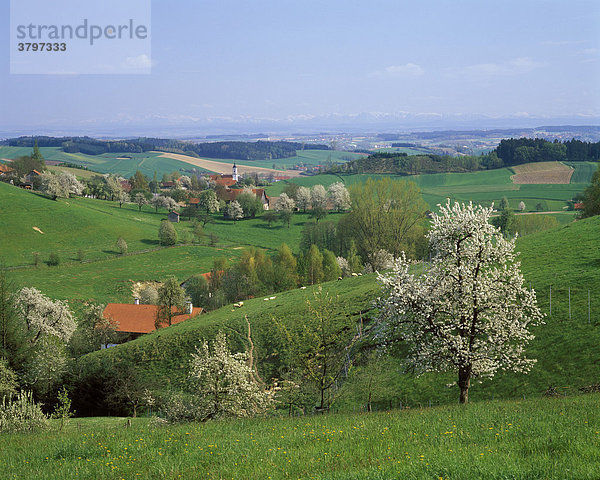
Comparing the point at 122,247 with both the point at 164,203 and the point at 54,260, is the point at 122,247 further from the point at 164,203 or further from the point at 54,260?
the point at 164,203

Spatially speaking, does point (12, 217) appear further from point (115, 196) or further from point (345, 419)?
point (345, 419)

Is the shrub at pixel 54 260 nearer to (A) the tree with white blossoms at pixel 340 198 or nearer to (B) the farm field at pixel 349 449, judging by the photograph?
(A) the tree with white blossoms at pixel 340 198

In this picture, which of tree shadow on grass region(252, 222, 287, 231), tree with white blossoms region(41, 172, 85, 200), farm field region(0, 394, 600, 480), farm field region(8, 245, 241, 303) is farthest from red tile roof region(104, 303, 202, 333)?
tree with white blossoms region(41, 172, 85, 200)

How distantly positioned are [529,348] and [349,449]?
→ 69.4ft

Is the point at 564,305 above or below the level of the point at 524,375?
above

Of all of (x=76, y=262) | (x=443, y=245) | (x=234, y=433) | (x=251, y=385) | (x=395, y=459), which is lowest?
(x=76, y=262)

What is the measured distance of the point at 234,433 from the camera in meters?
16.7

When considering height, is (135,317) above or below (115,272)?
below

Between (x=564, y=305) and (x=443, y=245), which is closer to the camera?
(x=443, y=245)

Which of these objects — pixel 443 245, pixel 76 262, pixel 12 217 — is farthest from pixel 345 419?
pixel 12 217

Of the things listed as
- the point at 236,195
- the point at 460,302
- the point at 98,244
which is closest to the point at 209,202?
the point at 236,195

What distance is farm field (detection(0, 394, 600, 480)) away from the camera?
10.8m

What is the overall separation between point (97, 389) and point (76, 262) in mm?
75013

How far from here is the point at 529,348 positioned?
30188 mm
